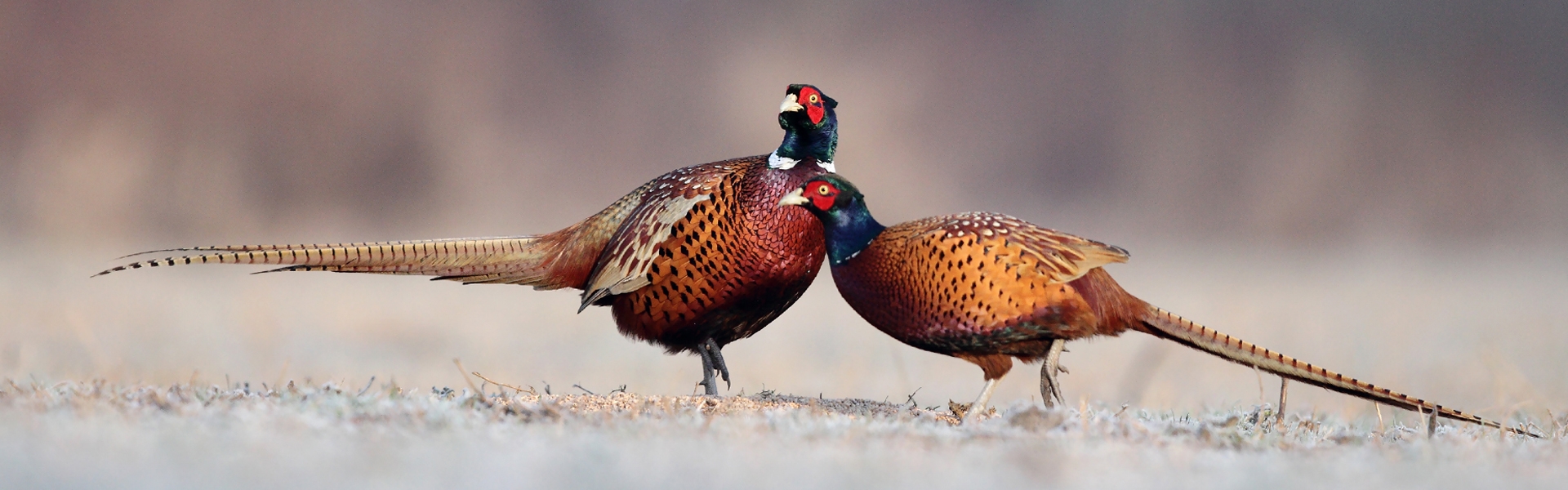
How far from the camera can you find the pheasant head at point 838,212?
445 cm

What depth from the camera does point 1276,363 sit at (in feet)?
13.8

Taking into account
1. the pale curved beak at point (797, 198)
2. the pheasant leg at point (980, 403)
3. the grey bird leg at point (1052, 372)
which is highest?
the pale curved beak at point (797, 198)

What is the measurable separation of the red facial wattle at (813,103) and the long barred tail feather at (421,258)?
3.80 feet

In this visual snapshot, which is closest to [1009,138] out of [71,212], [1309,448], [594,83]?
[594,83]

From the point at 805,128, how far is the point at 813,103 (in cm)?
10

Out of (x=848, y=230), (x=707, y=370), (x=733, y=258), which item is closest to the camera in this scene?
(x=848, y=230)

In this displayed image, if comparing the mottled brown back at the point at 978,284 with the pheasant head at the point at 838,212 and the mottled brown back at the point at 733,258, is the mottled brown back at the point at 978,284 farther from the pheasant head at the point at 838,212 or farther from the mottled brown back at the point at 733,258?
the mottled brown back at the point at 733,258

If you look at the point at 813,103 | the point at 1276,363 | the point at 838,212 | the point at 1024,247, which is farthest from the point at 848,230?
the point at 1276,363

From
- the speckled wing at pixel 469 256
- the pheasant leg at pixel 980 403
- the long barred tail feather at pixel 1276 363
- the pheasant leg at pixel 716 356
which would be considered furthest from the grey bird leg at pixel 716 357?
the long barred tail feather at pixel 1276 363

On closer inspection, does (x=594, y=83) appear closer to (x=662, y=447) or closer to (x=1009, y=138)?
(x=1009, y=138)

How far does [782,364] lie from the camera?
31.4 ft

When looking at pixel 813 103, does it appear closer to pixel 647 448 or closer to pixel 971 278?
pixel 971 278

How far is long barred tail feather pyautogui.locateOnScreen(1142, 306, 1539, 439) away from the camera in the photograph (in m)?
4.11

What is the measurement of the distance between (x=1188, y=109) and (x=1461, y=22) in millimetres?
4086
